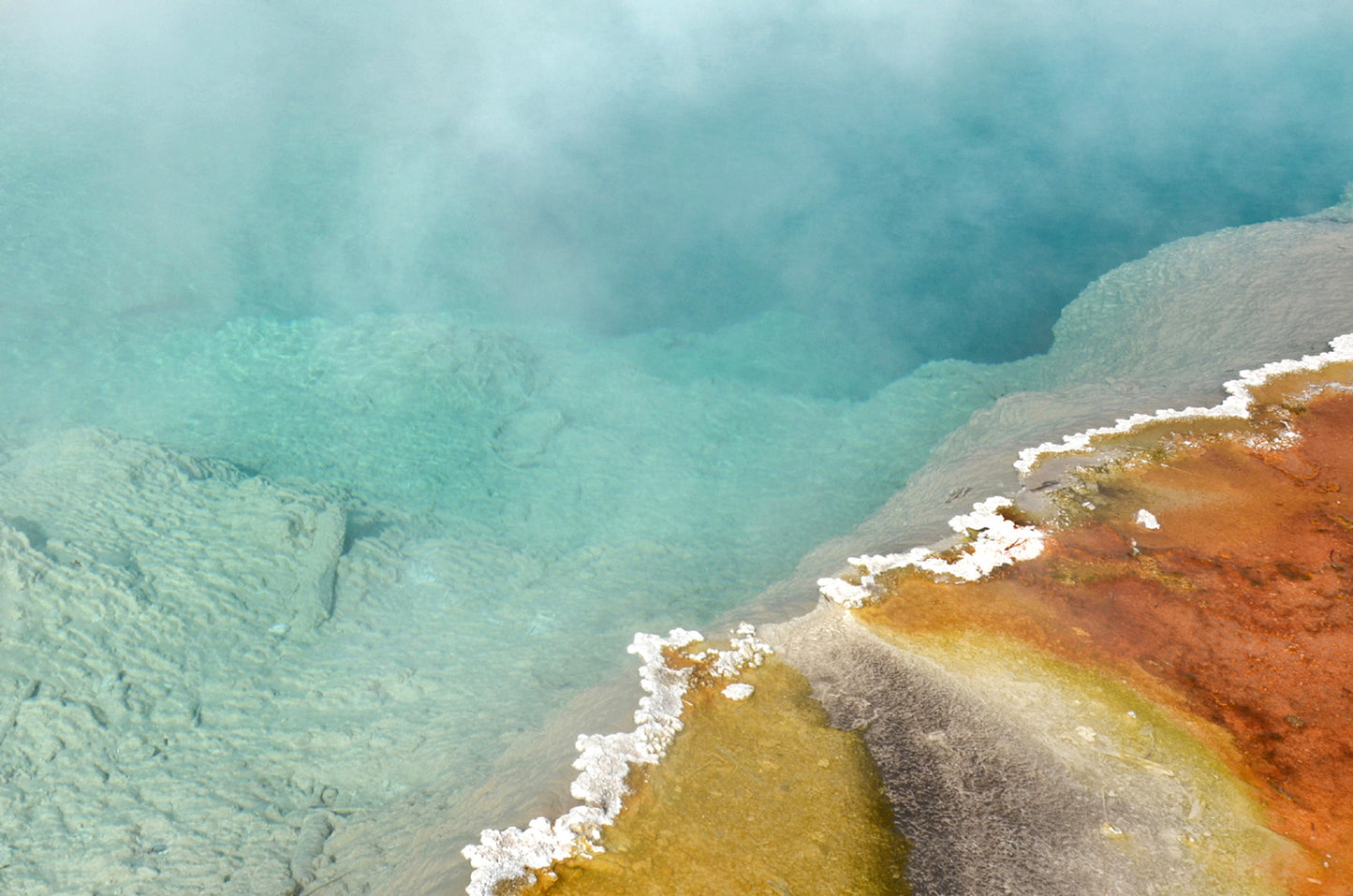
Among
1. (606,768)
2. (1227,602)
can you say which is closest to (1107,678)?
(1227,602)

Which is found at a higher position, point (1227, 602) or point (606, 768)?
point (1227, 602)

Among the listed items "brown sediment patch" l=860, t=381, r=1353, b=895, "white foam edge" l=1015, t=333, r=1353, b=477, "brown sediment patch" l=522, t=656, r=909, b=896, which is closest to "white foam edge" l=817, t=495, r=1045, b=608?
"brown sediment patch" l=860, t=381, r=1353, b=895

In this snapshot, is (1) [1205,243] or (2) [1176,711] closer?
(2) [1176,711]

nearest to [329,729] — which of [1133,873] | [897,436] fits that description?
[1133,873]

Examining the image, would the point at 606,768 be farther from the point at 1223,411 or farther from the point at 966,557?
the point at 1223,411

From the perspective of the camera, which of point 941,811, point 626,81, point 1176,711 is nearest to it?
point 941,811

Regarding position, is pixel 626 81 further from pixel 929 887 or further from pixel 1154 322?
pixel 929 887
